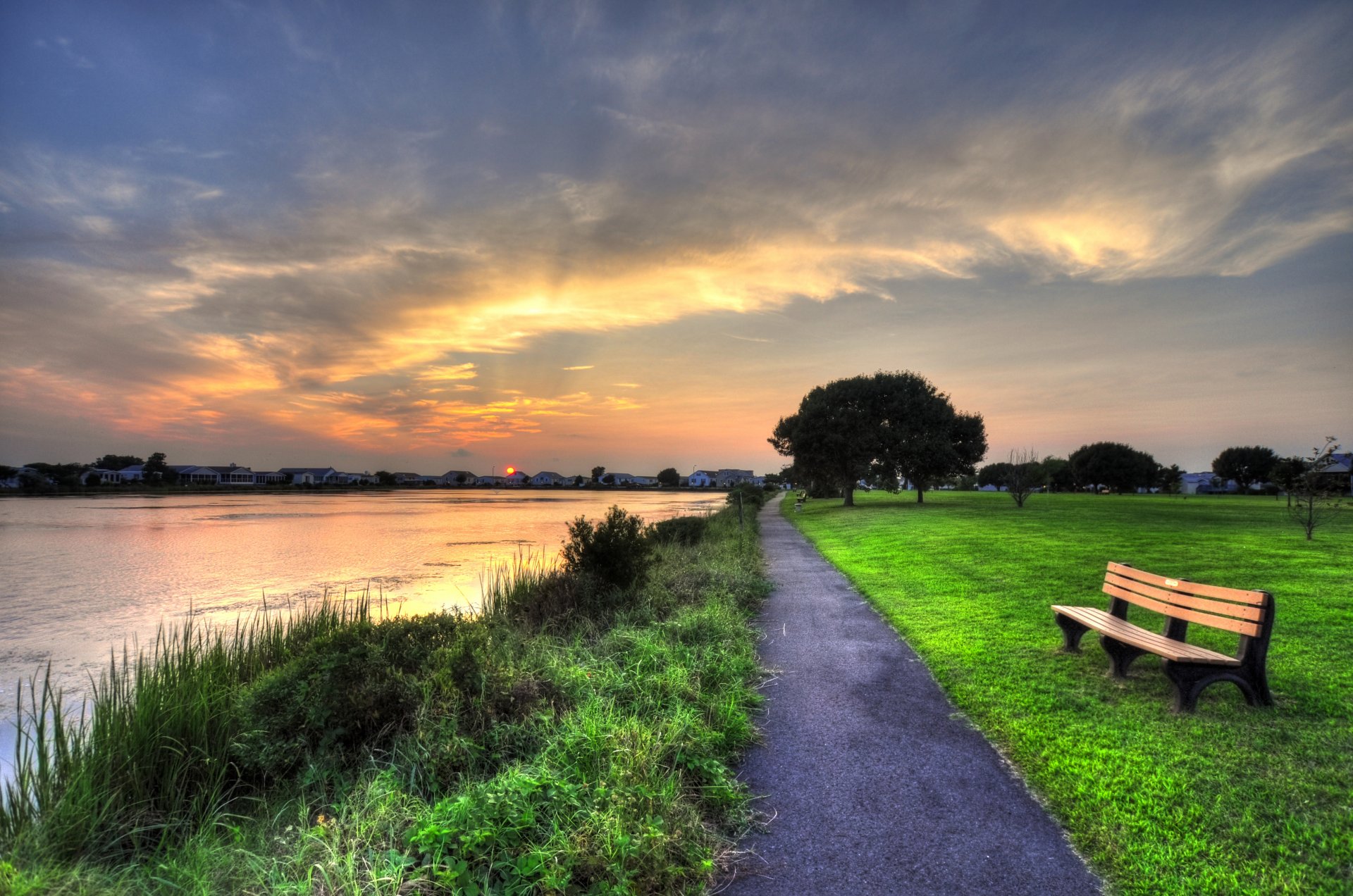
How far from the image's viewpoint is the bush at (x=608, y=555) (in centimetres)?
1015

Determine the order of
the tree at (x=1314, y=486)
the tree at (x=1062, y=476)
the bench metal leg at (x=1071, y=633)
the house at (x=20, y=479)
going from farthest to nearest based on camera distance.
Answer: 1. the tree at (x=1062, y=476)
2. the house at (x=20, y=479)
3. the tree at (x=1314, y=486)
4. the bench metal leg at (x=1071, y=633)

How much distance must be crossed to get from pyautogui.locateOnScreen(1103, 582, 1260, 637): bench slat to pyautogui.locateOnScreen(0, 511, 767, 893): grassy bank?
3901 mm

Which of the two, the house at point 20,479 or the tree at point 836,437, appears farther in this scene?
the house at point 20,479

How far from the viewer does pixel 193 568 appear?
707 inches

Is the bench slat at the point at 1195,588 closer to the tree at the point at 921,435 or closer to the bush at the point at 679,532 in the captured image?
the bush at the point at 679,532

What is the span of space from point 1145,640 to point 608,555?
7.02 m

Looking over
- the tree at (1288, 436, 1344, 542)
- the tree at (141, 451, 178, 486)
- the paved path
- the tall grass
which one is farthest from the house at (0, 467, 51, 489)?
the tree at (1288, 436, 1344, 542)

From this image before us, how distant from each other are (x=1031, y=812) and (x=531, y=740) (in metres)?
3.36

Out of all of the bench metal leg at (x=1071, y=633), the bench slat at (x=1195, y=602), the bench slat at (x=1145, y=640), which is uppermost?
the bench slat at (x=1195, y=602)

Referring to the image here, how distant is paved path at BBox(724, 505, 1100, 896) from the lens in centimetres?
317

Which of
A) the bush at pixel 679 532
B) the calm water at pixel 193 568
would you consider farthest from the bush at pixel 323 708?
the bush at pixel 679 532

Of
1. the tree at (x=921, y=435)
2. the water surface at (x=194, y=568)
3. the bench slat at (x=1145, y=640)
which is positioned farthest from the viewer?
the tree at (x=921, y=435)

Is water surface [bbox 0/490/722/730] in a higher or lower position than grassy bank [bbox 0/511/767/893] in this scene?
lower

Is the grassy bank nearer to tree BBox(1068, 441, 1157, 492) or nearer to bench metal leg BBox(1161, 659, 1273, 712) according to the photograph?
bench metal leg BBox(1161, 659, 1273, 712)
